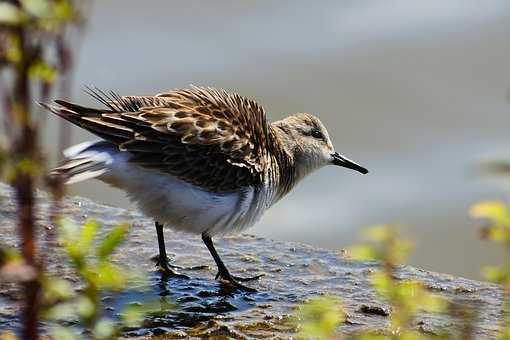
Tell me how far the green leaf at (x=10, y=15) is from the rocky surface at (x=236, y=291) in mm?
2531

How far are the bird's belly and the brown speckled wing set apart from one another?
6cm

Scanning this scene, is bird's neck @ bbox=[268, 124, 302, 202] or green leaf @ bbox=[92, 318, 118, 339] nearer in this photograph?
green leaf @ bbox=[92, 318, 118, 339]

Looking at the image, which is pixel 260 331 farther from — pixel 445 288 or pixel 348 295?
pixel 445 288

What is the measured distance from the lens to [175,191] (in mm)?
6137

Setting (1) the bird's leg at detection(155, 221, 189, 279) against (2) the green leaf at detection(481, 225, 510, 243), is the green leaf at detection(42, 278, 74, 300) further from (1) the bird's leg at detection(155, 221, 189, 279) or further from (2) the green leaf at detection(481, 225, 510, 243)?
(1) the bird's leg at detection(155, 221, 189, 279)

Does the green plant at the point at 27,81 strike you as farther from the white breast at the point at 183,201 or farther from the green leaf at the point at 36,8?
the white breast at the point at 183,201

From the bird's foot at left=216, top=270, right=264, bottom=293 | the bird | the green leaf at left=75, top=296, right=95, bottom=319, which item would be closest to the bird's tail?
the bird

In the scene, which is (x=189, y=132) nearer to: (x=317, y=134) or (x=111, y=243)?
(x=317, y=134)

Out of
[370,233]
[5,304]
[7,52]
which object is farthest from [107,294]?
[7,52]

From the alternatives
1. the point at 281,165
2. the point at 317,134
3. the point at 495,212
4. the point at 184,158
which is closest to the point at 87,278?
the point at 495,212

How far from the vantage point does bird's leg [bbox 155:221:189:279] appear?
6.27 meters

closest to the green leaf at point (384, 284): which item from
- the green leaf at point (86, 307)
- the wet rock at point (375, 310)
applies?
the green leaf at point (86, 307)

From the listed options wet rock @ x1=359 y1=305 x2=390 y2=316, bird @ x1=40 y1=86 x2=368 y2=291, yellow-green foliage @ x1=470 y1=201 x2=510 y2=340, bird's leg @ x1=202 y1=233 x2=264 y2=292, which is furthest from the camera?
bird's leg @ x1=202 y1=233 x2=264 y2=292

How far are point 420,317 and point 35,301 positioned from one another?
3353 mm
